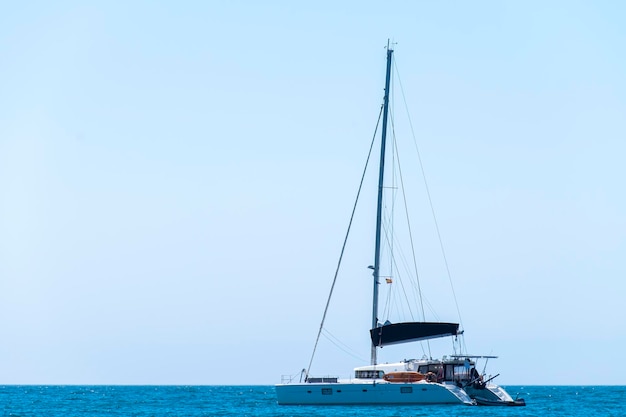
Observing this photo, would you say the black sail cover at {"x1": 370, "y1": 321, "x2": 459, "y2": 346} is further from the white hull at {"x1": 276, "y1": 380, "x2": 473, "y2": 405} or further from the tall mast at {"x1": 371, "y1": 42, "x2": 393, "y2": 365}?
the white hull at {"x1": 276, "y1": 380, "x2": 473, "y2": 405}

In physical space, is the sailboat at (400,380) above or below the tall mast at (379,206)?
below

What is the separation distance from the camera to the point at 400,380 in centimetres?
5622

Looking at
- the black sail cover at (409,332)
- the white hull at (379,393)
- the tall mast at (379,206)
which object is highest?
the tall mast at (379,206)

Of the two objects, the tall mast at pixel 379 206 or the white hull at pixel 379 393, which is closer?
the white hull at pixel 379 393

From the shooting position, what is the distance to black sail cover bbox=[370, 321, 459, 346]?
5831 cm

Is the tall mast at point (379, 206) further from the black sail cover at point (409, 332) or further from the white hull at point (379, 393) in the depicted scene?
the white hull at point (379, 393)

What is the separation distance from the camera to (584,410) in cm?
7238

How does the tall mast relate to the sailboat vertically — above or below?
above

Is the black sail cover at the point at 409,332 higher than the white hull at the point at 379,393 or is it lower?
higher

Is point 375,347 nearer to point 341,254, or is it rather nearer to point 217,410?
point 341,254

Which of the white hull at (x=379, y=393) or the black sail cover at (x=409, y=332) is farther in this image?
the black sail cover at (x=409, y=332)

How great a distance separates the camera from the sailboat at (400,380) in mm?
55594

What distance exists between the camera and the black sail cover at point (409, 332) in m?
58.3

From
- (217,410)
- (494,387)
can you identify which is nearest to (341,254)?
(494,387)
